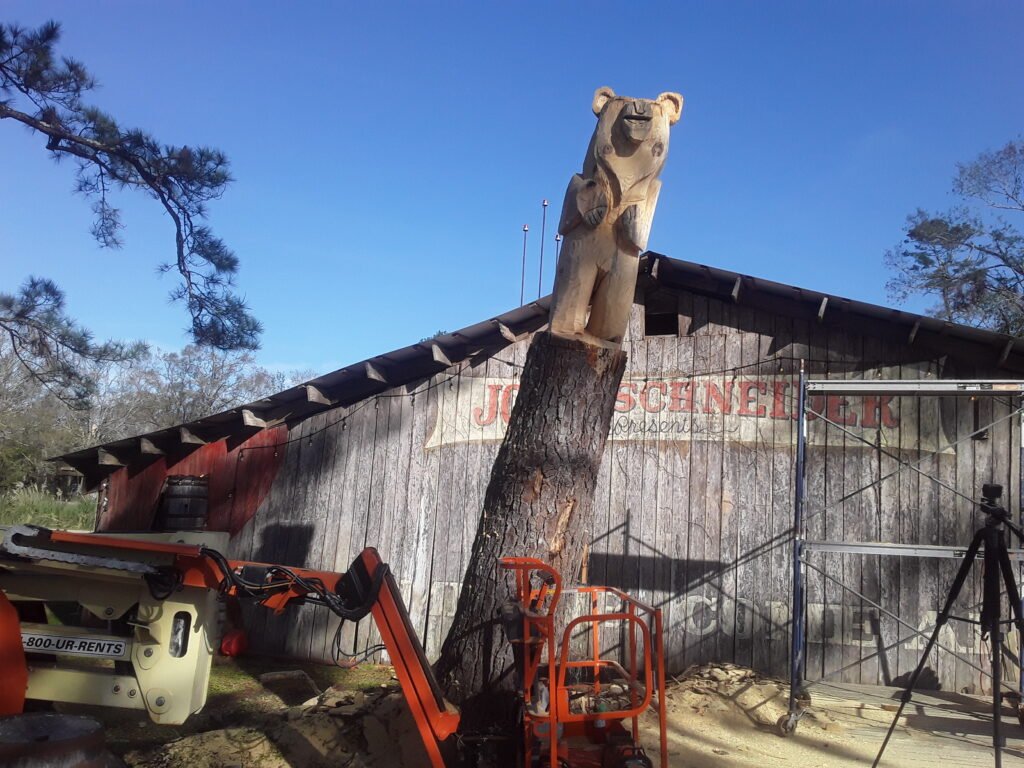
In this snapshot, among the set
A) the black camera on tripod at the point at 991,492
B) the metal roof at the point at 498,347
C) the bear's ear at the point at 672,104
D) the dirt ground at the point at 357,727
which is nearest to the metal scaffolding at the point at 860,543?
the dirt ground at the point at 357,727

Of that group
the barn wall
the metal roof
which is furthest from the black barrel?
the barn wall

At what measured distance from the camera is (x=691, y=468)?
845 cm

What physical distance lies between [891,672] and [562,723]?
5033 mm

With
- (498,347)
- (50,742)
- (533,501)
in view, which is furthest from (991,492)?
(498,347)

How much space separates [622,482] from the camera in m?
8.60

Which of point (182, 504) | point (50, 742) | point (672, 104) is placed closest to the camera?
point (50, 742)

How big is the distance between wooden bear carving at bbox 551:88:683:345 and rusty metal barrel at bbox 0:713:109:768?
11.0ft

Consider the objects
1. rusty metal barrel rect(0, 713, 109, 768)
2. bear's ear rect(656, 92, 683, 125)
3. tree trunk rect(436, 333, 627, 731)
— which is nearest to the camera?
rusty metal barrel rect(0, 713, 109, 768)

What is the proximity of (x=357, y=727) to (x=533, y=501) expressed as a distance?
1839 millimetres

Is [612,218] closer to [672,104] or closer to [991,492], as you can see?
[672,104]

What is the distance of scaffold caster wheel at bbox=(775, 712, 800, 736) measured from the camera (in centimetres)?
645

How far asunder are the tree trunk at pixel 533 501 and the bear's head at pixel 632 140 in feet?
3.93

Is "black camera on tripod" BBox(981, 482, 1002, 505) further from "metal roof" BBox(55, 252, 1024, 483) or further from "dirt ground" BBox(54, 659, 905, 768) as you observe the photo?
"metal roof" BBox(55, 252, 1024, 483)

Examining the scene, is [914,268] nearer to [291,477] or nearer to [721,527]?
[721,527]
